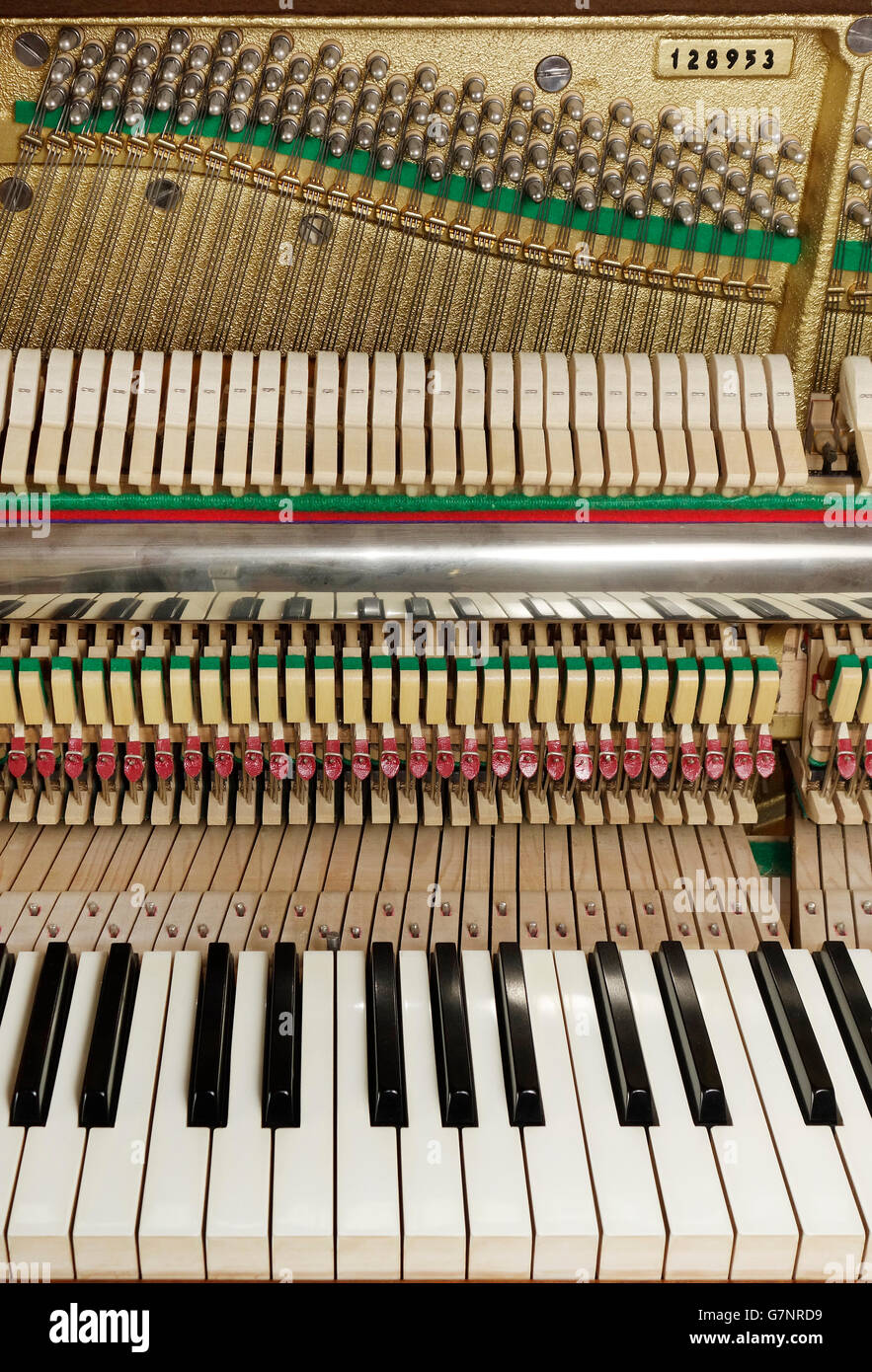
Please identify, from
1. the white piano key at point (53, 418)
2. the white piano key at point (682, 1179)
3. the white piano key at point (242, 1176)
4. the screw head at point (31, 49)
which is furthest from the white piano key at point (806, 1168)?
the screw head at point (31, 49)

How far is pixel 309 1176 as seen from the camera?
192 cm

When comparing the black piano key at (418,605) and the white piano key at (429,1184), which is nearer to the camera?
the white piano key at (429,1184)

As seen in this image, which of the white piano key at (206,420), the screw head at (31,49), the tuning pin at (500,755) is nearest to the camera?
the white piano key at (206,420)

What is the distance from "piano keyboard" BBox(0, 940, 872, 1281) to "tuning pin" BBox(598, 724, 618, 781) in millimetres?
444

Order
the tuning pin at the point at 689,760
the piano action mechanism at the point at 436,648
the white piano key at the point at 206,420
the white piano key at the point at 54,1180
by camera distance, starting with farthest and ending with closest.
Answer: the tuning pin at the point at 689,760, the white piano key at the point at 206,420, the piano action mechanism at the point at 436,648, the white piano key at the point at 54,1180

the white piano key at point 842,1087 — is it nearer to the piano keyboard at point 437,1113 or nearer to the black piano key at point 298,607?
the piano keyboard at point 437,1113

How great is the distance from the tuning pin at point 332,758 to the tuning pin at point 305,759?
0.04 m

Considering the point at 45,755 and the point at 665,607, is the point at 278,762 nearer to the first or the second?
the point at 45,755

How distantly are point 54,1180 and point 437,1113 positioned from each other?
67 cm

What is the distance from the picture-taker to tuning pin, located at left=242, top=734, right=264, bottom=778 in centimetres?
253

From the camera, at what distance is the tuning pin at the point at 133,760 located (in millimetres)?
2539

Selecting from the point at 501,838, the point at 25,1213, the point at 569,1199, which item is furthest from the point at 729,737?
the point at 25,1213

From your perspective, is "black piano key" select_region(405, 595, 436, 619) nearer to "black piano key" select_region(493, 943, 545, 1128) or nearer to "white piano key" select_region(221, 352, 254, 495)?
"white piano key" select_region(221, 352, 254, 495)

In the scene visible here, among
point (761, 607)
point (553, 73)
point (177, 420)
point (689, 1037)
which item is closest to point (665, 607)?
point (761, 607)
